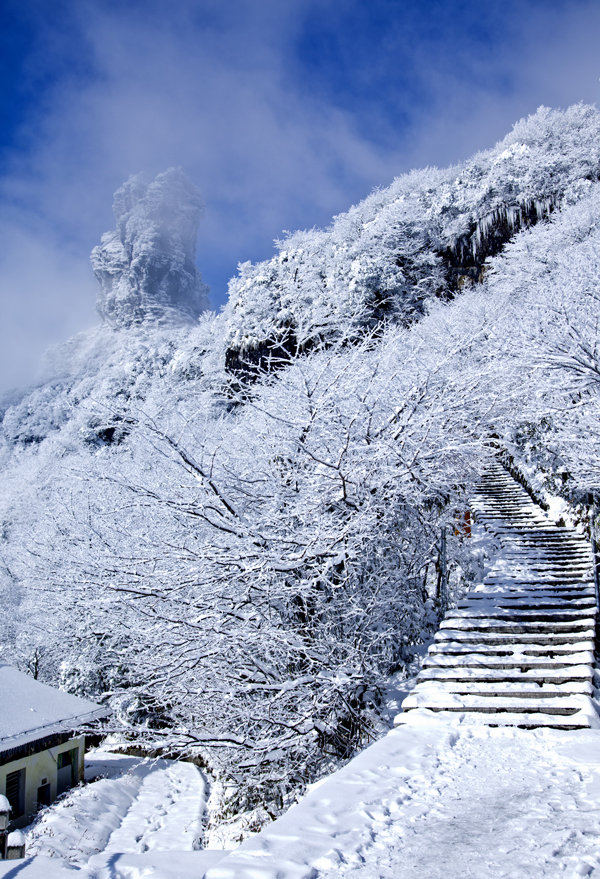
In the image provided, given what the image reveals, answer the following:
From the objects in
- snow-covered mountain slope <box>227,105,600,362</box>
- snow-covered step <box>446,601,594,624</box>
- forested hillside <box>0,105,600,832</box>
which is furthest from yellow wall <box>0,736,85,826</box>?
snow-covered mountain slope <box>227,105,600,362</box>

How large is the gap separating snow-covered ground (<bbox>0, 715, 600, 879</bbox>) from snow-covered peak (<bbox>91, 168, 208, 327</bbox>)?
400 ft

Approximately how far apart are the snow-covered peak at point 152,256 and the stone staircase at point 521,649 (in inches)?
4649

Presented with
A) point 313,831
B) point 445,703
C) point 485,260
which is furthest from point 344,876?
point 485,260

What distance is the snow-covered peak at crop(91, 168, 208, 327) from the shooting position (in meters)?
122

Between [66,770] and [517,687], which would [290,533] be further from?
[66,770]

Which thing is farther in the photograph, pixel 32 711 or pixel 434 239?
pixel 434 239

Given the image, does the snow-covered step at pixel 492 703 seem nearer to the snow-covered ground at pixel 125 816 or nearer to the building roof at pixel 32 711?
the snow-covered ground at pixel 125 816

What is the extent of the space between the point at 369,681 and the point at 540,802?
A: 3905 mm

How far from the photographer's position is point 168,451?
7.16 m

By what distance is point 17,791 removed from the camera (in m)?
13.2

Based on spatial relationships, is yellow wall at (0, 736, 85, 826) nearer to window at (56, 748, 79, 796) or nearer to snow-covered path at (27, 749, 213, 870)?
window at (56, 748, 79, 796)

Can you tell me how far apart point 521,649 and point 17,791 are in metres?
13.2

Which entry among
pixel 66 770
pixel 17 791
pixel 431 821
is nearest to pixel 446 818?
pixel 431 821

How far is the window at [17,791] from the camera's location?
12977mm
